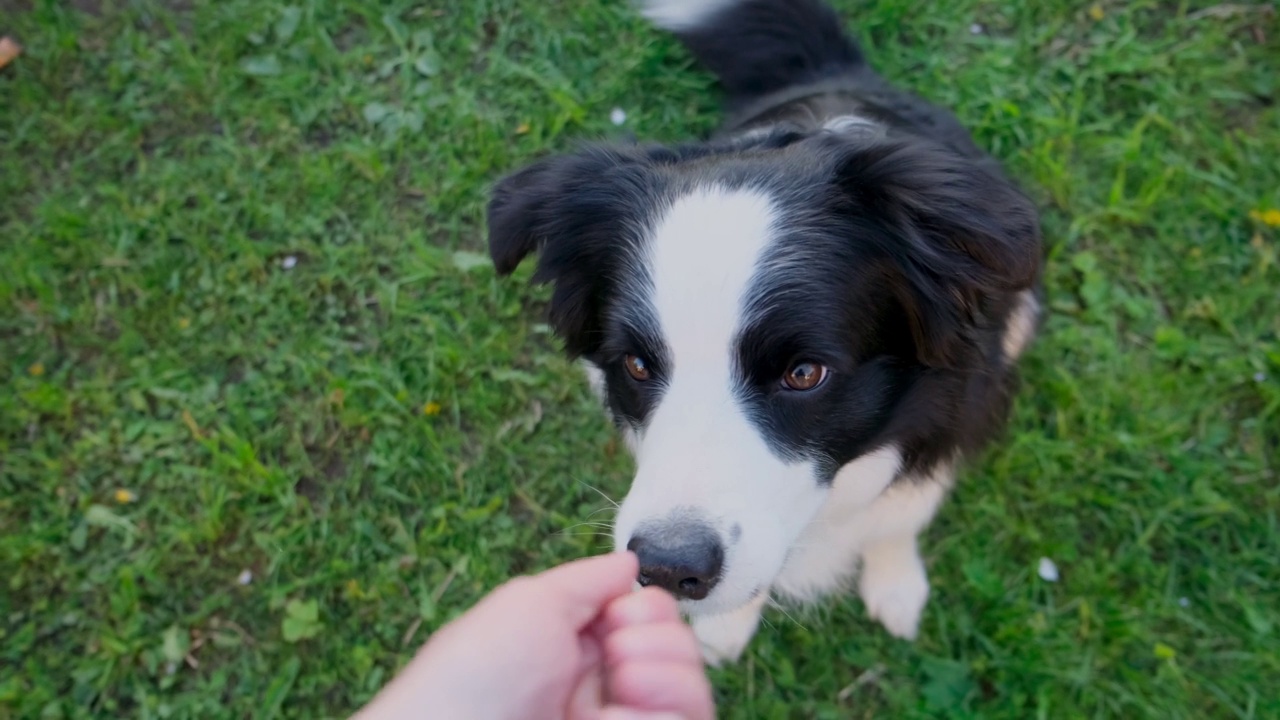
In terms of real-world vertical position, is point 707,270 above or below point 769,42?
above

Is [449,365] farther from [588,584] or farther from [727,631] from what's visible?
[588,584]

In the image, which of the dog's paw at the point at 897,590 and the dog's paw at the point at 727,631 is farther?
the dog's paw at the point at 897,590

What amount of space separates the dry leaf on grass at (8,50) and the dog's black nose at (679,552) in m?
3.24

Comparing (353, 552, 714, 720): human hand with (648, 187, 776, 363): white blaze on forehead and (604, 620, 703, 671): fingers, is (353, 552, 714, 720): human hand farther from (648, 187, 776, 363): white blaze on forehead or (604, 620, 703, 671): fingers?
(648, 187, 776, 363): white blaze on forehead

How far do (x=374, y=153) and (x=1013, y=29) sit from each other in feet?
7.30

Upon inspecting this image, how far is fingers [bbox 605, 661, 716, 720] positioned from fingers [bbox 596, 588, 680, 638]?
0.23ft

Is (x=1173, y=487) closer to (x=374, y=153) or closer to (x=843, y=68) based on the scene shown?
(x=843, y=68)

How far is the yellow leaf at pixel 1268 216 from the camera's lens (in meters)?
2.85

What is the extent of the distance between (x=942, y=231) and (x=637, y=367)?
0.59 m

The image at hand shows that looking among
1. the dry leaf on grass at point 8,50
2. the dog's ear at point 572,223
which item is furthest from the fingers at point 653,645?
the dry leaf on grass at point 8,50

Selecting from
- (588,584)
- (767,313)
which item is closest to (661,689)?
(588,584)

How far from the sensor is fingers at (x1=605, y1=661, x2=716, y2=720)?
3.99 feet

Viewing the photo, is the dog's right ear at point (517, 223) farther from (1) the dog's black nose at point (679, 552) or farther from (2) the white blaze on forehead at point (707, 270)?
(1) the dog's black nose at point (679, 552)

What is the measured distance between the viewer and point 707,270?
156 cm
